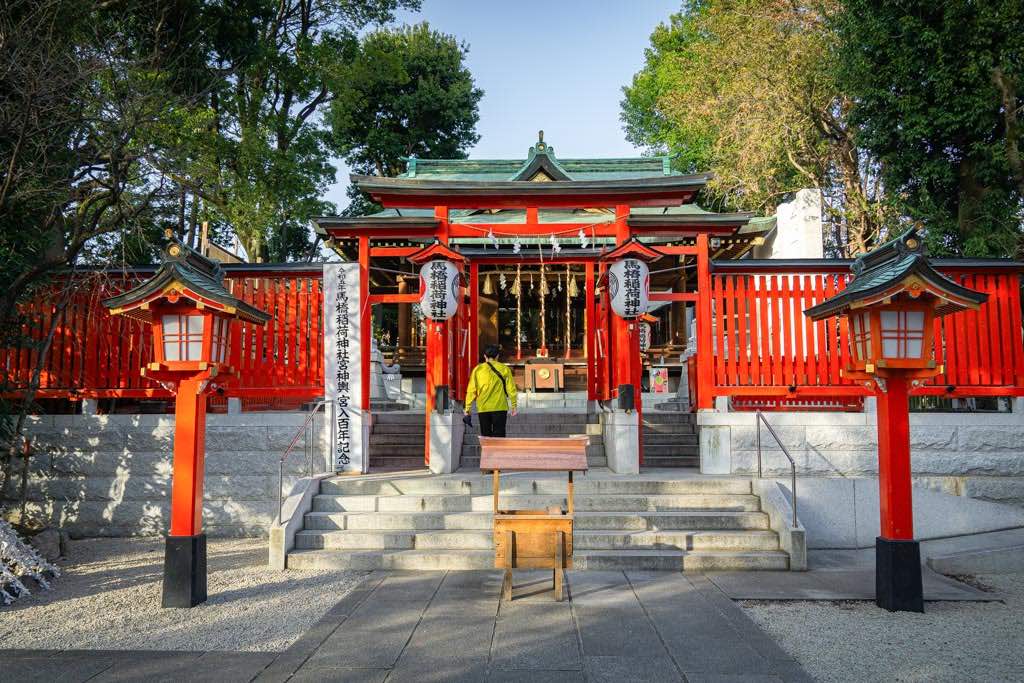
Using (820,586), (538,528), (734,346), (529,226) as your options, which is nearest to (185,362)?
(538,528)

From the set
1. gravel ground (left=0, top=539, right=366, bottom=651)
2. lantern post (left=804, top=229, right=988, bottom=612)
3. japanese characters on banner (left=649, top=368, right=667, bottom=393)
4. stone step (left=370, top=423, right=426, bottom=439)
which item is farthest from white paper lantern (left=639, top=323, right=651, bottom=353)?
gravel ground (left=0, top=539, right=366, bottom=651)

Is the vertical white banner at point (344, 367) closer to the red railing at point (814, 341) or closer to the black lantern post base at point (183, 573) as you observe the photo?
the black lantern post base at point (183, 573)

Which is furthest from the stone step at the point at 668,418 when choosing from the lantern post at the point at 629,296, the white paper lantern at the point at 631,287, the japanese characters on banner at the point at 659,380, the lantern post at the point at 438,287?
the japanese characters on banner at the point at 659,380

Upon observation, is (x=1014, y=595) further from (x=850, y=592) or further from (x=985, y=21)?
(x=985, y=21)

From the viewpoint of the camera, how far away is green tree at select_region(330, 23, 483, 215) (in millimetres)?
28188

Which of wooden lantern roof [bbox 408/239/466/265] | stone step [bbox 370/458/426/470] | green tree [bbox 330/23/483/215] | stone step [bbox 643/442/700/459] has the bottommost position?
stone step [bbox 370/458/426/470]

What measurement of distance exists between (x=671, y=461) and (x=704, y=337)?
221 cm

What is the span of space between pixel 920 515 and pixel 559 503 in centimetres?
508

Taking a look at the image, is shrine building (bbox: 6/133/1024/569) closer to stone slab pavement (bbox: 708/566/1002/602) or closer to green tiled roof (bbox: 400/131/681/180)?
stone slab pavement (bbox: 708/566/1002/602)

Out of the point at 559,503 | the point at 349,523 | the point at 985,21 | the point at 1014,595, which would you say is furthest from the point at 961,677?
the point at 985,21

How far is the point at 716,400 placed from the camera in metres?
10.4

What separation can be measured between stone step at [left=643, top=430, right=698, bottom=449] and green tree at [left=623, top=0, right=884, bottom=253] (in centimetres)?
963

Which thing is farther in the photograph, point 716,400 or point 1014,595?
point 716,400

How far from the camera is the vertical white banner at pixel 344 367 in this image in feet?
32.9
